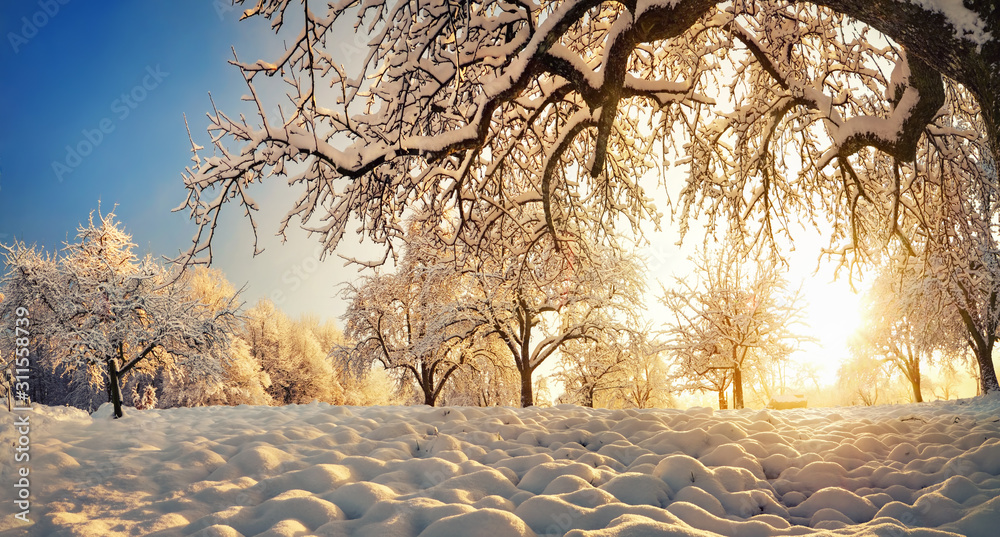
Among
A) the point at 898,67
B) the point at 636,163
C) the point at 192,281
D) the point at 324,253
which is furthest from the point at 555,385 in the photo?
the point at 192,281

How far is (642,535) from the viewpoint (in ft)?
7.99

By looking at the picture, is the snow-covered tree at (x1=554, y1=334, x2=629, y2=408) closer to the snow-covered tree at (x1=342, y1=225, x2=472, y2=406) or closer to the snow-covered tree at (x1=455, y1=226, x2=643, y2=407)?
the snow-covered tree at (x1=455, y1=226, x2=643, y2=407)

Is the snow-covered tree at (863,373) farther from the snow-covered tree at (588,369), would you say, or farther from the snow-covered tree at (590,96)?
the snow-covered tree at (590,96)

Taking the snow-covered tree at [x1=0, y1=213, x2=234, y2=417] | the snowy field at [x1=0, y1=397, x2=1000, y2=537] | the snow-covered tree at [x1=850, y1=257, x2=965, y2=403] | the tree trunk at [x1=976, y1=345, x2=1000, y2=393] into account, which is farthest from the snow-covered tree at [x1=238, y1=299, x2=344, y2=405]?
the tree trunk at [x1=976, y1=345, x2=1000, y2=393]

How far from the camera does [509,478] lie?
3779mm

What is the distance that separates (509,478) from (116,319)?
1121 cm

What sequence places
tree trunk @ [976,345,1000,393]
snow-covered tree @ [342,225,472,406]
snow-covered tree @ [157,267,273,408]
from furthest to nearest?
snow-covered tree @ [157,267,273,408]
snow-covered tree @ [342,225,472,406]
tree trunk @ [976,345,1000,393]

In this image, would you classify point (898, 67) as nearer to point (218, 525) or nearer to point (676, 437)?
point (676, 437)

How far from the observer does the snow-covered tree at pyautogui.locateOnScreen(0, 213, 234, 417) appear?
10.4 m

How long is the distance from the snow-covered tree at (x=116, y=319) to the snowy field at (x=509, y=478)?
521 centimetres

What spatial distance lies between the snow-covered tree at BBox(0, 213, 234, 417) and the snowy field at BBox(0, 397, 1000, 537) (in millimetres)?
5207

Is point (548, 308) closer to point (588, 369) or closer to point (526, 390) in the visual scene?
point (526, 390)

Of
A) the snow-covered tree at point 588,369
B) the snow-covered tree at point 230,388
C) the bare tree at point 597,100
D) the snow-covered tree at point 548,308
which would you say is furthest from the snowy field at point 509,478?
the snow-covered tree at point 230,388

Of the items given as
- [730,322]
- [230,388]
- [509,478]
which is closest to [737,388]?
[730,322]
